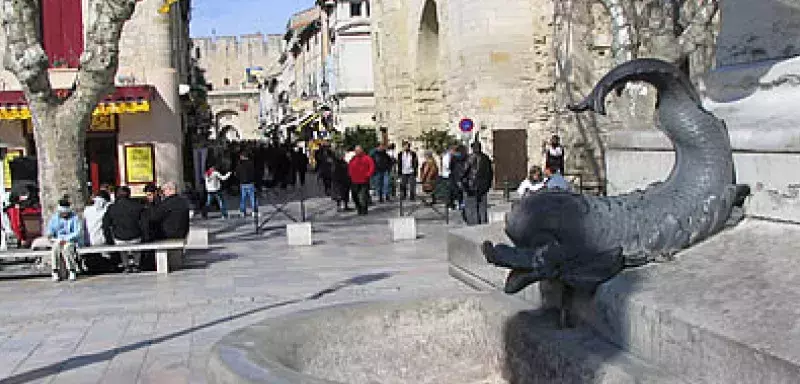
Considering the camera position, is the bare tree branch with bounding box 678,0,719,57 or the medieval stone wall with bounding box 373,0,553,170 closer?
the bare tree branch with bounding box 678,0,719,57

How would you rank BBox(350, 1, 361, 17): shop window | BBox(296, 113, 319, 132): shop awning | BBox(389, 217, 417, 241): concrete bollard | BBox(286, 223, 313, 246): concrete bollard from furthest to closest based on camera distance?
BBox(296, 113, 319, 132): shop awning
BBox(350, 1, 361, 17): shop window
BBox(389, 217, 417, 241): concrete bollard
BBox(286, 223, 313, 246): concrete bollard

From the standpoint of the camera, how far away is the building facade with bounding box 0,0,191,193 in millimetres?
22375

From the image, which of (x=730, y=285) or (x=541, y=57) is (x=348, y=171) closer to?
(x=541, y=57)

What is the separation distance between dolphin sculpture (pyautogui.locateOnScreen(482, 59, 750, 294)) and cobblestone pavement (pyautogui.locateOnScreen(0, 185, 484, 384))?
1.12m

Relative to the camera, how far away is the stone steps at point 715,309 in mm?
3074

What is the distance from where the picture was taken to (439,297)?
15.8 ft

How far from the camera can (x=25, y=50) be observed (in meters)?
13.2

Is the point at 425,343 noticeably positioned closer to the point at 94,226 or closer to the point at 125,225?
the point at 125,225

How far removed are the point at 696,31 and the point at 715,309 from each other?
14136 millimetres

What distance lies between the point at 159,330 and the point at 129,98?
13.9 metres

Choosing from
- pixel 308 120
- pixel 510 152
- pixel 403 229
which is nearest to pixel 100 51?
pixel 403 229

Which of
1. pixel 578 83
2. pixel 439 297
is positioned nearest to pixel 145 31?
pixel 578 83

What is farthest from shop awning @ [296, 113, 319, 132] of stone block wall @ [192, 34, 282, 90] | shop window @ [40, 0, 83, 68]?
stone block wall @ [192, 34, 282, 90]

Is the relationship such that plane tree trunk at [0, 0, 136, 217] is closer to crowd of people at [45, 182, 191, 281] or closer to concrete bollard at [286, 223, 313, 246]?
crowd of people at [45, 182, 191, 281]
